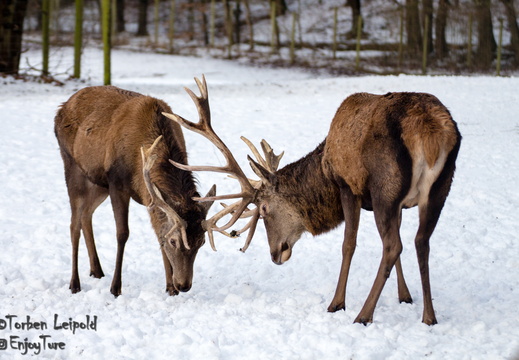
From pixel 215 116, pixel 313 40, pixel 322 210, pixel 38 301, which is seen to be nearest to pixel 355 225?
pixel 322 210

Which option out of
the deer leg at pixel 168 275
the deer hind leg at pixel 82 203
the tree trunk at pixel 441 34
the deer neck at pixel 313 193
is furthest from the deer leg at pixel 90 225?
the tree trunk at pixel 441 34

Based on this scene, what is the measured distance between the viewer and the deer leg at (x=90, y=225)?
7.26 metres

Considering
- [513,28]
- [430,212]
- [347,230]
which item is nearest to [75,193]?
[347,230]

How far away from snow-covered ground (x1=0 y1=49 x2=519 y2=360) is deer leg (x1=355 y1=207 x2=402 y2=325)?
120mm

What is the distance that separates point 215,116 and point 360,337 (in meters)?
8.47

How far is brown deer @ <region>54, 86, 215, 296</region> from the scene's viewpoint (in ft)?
21.1

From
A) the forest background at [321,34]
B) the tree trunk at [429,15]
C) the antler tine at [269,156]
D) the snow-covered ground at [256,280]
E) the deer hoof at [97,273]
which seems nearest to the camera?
the snow-covered ground at [256,280]

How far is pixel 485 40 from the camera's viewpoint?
22.2 metres

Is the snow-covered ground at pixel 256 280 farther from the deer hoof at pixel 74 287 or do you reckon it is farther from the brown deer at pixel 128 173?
the brown deer at pixel 128 173

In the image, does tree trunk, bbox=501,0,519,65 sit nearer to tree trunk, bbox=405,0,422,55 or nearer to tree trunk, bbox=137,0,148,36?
tree trunk, bbox=405,0,422,55

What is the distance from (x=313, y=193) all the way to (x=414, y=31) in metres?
17.8

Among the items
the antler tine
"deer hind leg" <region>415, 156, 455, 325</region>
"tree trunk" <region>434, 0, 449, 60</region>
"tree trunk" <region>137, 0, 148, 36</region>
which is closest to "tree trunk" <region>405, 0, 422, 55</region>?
"tree trunk" <region>434, 0, 449, 60</region>

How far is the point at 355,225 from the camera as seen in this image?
245 inches

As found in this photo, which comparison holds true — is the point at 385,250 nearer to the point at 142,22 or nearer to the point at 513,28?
the point at 513,28
